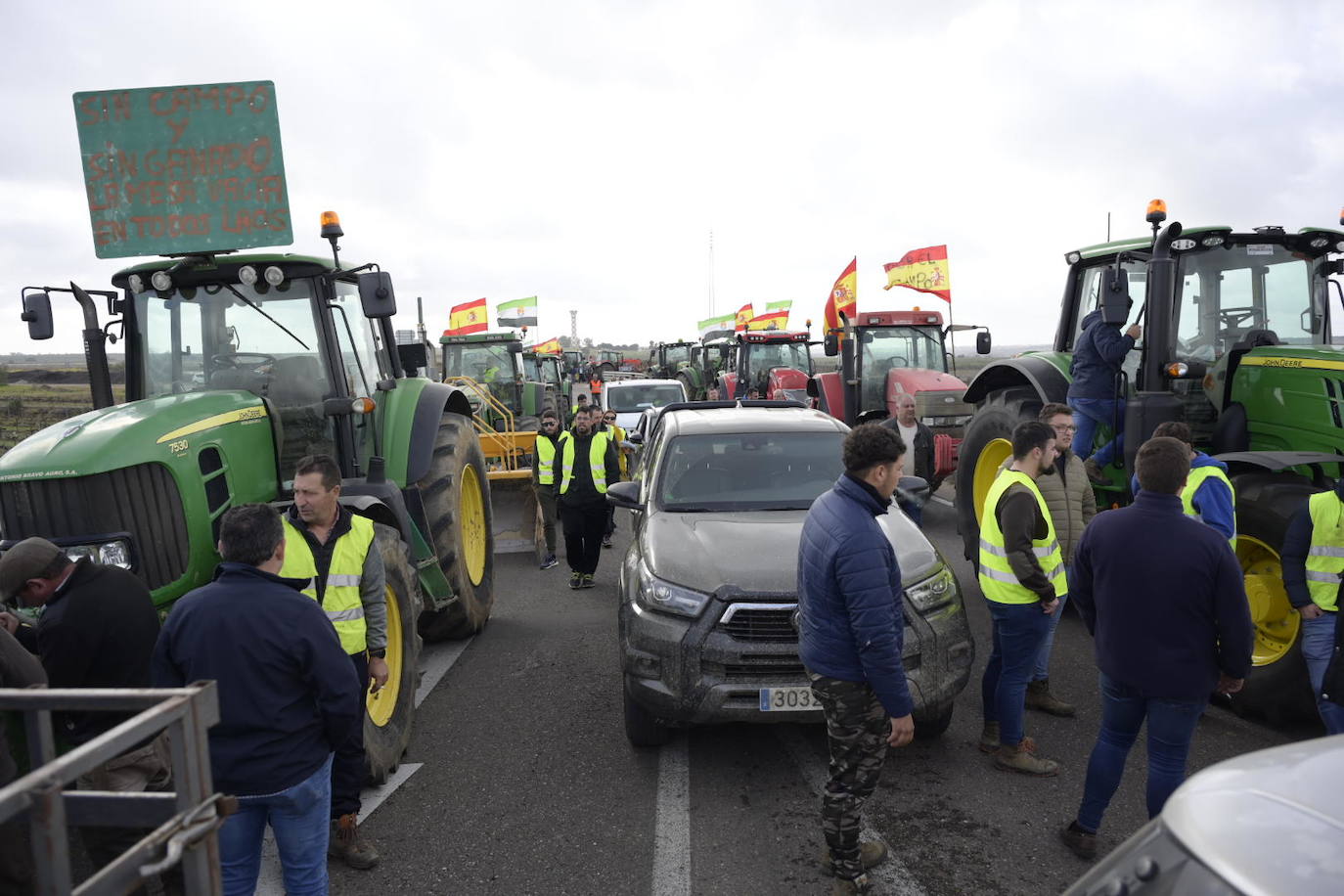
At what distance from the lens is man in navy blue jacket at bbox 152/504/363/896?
2465 millimetres

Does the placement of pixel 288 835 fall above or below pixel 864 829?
above

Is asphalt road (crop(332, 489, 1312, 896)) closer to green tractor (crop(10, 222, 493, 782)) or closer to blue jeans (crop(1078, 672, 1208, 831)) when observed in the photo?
blue jeans (crop(1078, 672, 1208, 831))

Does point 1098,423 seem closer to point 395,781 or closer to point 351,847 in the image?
point 395,781

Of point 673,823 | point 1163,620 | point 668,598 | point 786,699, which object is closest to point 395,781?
point 673,823

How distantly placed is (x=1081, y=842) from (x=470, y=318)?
22.0 m

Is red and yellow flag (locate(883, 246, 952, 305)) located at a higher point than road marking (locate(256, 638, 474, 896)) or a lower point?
higher

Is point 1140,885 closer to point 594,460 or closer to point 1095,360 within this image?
point 1095,360

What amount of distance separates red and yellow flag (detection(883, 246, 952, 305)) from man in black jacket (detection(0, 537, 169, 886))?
565 inches

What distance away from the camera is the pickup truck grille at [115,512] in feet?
11.9

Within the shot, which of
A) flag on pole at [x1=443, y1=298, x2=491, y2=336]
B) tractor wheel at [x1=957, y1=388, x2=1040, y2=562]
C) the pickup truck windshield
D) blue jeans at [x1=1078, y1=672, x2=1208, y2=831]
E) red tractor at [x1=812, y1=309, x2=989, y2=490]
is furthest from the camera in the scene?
flag on pole at [x1=443, y1=298, x2=491, y2=336]

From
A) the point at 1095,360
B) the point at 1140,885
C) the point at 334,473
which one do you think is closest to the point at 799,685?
the point at 334,473

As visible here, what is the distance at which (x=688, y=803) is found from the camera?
3979mm

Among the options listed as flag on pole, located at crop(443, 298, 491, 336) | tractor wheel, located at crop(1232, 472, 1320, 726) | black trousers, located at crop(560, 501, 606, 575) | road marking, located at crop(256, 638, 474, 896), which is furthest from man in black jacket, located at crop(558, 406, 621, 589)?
flag on pole, located at crop(443, 298, 491, 336)

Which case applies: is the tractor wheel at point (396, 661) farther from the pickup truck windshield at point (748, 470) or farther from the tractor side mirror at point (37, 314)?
the tractor side mirror at point (37, 314)
